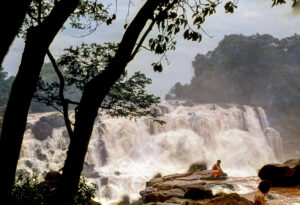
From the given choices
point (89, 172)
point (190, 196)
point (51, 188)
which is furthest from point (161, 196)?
point (89, 172)

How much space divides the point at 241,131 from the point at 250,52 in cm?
2551

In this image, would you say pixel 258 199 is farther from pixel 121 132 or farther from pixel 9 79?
pixel 9 79

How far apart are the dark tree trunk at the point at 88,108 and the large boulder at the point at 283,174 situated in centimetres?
1032

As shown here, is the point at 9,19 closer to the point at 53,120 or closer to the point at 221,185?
the point at 221,185

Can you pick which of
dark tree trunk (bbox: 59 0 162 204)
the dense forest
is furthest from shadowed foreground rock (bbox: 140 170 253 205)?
the dense forest

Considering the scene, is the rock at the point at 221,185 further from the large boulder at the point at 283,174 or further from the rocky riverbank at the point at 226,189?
the large boulder at the point at 283,174

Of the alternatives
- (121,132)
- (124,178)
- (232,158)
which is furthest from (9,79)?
(232,158)

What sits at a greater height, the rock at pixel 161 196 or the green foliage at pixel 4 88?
the green foliage at pixel 4 88

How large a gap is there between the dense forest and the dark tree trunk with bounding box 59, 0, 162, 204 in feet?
172

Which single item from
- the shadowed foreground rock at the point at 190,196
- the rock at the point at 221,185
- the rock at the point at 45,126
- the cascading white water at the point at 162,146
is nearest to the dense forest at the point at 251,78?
the cascading white water at the point at 162,146

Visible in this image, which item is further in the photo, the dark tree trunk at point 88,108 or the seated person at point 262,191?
the seated person at point 262,191

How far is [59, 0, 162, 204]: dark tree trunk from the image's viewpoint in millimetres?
2840

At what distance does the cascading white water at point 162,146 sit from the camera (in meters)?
28.4

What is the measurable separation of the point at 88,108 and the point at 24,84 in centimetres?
80
